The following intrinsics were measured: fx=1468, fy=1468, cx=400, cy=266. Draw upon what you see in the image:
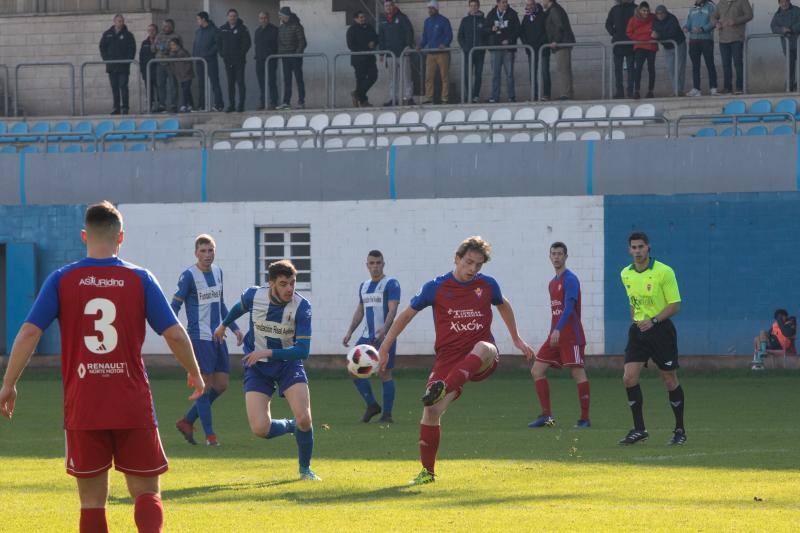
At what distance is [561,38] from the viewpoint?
97.2 feet

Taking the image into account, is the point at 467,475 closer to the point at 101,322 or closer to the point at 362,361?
the point at 362,361

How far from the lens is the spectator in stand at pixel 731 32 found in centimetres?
2792

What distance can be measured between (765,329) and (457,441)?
36.3ft

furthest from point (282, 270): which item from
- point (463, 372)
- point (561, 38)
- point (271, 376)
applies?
point (561, 38)

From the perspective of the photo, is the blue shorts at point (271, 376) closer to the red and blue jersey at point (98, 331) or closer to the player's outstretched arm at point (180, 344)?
the player's outstretched arm at point (180, 344)

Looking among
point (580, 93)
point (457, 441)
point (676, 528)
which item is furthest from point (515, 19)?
point (676, 528)

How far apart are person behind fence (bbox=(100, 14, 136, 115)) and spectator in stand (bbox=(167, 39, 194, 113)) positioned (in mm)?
1191

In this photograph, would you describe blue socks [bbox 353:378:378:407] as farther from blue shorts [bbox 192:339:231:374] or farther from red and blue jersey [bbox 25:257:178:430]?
red and blue jersey [bbox 25:257:178:430]

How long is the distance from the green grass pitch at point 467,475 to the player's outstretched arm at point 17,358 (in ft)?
6.56

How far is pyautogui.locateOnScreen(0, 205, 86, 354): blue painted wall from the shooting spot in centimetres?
2730

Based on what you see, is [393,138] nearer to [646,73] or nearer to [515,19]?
[515,19]

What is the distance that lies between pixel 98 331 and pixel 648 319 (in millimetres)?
7314

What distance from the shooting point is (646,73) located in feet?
103

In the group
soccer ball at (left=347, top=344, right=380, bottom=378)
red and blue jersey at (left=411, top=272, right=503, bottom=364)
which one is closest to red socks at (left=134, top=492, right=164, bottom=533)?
red and blue jersey at (left=411, top=272, right=503, bottom=364)
